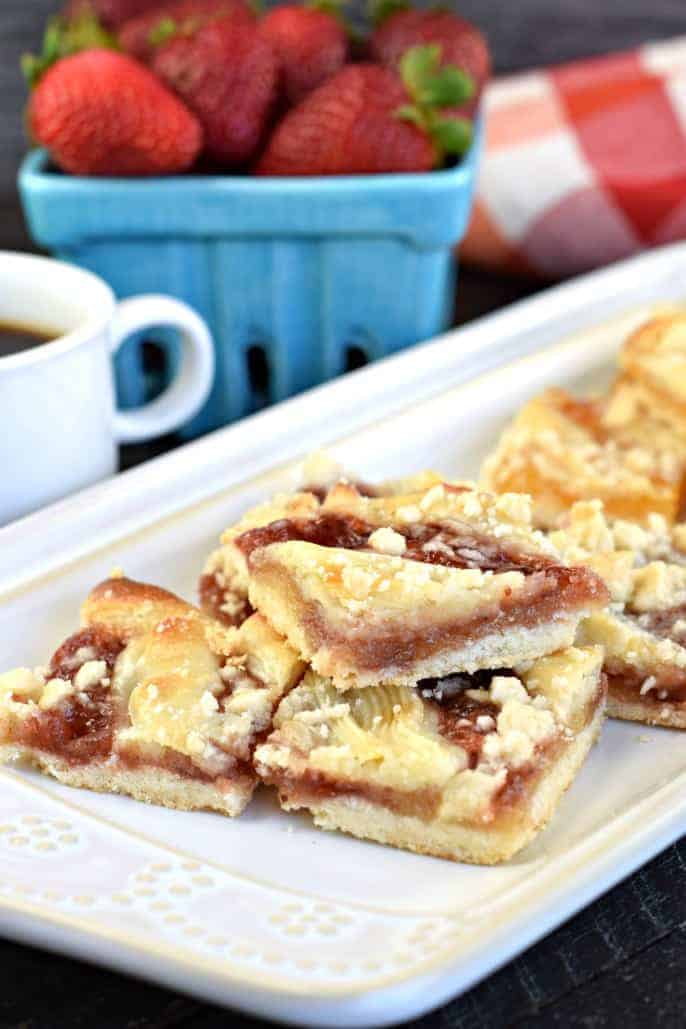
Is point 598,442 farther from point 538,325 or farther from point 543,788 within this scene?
point 543,788

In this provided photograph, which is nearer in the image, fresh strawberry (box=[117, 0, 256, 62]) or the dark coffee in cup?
the dark coffee in cup

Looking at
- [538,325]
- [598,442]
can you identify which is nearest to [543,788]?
[598,442]

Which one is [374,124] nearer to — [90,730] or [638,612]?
[638,612]

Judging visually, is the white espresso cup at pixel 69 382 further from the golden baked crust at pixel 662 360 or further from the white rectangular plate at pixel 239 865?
the golden baked crust at pixel 662 360

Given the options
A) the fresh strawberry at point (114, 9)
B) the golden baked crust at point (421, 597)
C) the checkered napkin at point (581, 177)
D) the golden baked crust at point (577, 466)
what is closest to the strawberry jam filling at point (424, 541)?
the golden baked crust at point (421, 597)

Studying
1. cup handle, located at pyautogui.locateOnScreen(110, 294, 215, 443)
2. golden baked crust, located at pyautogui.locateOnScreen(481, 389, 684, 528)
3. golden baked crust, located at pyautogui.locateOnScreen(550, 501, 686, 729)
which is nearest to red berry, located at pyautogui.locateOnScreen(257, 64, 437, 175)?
cup handle, located at pyautogui.locateOnScreen(110, 294, 215, 443)

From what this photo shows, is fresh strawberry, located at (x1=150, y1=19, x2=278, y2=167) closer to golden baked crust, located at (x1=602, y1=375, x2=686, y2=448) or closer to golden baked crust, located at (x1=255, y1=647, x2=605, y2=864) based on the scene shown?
golden baked crust, located at (x1=602, y1=375, x2=686, y2=448)
